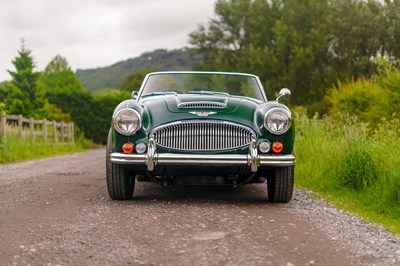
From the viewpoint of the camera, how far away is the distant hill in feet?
415

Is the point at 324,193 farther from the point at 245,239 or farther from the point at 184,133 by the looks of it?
the point at 245,239

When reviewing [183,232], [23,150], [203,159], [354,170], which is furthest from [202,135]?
[23,150]

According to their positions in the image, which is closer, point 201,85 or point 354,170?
point 354,170

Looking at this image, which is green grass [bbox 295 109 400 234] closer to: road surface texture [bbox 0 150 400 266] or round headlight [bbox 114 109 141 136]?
road surface texture [bbox 0 150 400 266]

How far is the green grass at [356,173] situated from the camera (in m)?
6.16

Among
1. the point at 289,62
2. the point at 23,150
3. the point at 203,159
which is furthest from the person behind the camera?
the point at 289,62

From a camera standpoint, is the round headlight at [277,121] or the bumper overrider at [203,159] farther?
the round headlight at [277,121]

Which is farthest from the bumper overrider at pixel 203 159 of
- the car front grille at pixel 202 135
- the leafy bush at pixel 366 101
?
the leafy bush at pixel 366 101

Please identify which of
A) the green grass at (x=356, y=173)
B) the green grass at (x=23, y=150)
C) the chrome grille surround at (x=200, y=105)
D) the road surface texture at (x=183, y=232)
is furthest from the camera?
the green grass at (x=23, y=150)

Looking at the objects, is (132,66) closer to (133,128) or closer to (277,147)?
(133,128)

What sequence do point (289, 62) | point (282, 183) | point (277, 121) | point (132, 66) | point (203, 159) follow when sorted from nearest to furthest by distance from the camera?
1. point (203, 159)
2. point (277, 121)
3. point (282, 183)
4. point (289, 62)
5. point (132, 66)

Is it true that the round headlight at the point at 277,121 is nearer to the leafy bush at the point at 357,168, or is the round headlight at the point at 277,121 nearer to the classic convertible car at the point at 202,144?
the classic convertible car at the point at 202,144

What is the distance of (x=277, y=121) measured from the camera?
6129 millimetres

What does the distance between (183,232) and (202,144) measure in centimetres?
153
